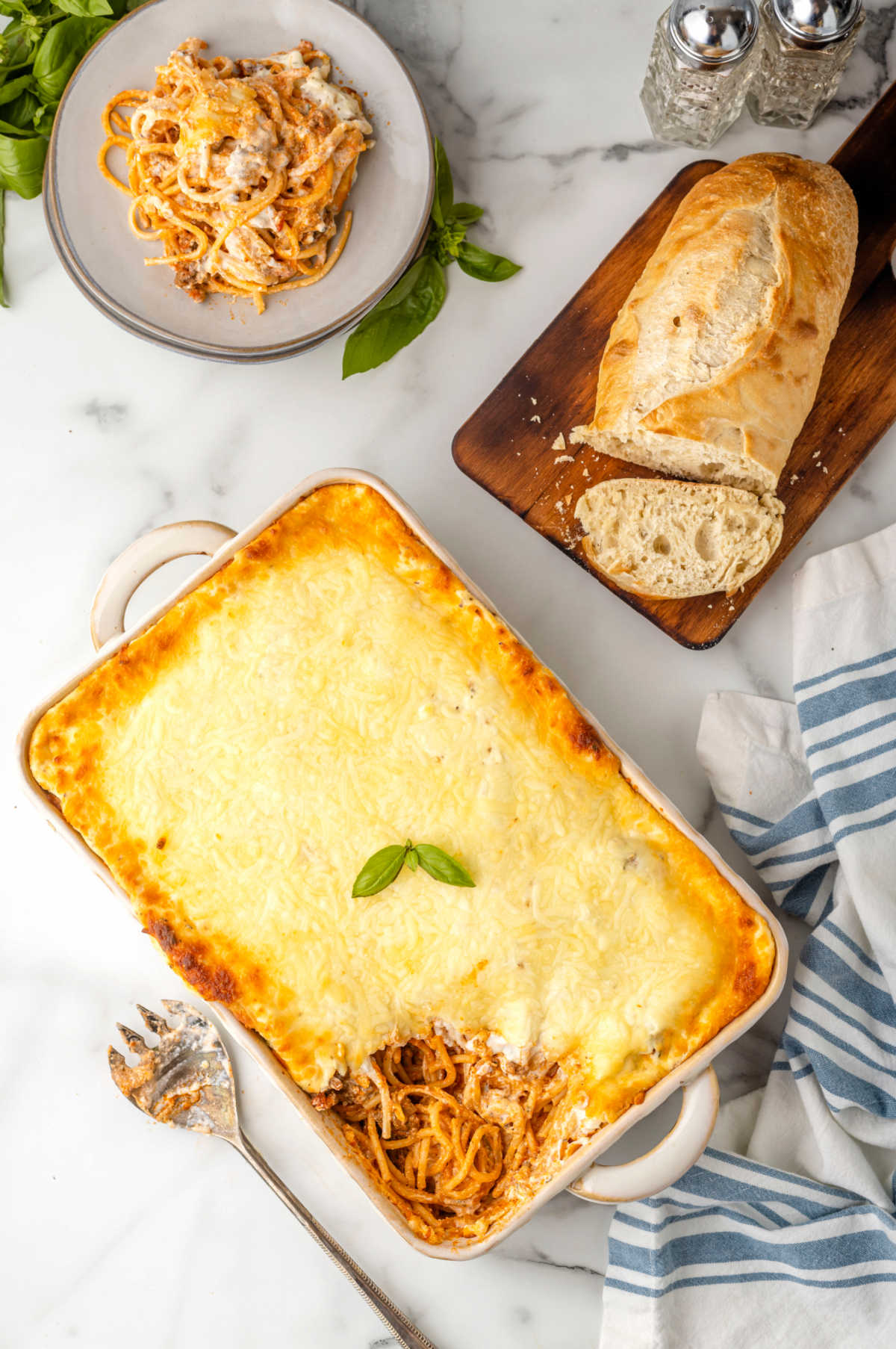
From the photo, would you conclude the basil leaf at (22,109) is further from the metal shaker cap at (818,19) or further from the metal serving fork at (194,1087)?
the metal serving fork at (194,1087)

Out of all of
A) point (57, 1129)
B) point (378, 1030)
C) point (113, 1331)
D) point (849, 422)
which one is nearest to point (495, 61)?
point (849, 422)

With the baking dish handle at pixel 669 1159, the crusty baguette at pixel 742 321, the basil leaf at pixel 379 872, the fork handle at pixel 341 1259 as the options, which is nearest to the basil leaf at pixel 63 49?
the crusty baguette at pixel 742 321

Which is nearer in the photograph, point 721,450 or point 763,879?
point 721,450

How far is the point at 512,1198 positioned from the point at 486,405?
159 centimetres

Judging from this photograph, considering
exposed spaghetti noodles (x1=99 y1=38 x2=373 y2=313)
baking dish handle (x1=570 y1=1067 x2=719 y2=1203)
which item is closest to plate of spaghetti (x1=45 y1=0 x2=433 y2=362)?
exposed spaghetti noodles (x1=99 y1=38 x2=373 y2=313)

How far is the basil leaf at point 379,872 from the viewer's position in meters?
1.90

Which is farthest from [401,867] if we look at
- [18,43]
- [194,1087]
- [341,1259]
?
[18,43]

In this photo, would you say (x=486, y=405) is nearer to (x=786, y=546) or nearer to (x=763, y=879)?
(x=786, y=546)

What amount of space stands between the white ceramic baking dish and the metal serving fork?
0.41m

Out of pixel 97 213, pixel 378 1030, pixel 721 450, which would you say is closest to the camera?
pixel 378 1030

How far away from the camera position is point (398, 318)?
236 centimetres

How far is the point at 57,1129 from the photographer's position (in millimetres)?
2459

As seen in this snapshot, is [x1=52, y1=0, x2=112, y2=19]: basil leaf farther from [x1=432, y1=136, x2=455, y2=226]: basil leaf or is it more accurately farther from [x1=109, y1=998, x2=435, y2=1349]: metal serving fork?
[x1=109, y1=998, x2=435, y2=1349]: metal serving fork

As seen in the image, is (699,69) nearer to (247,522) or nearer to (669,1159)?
(247,522)
